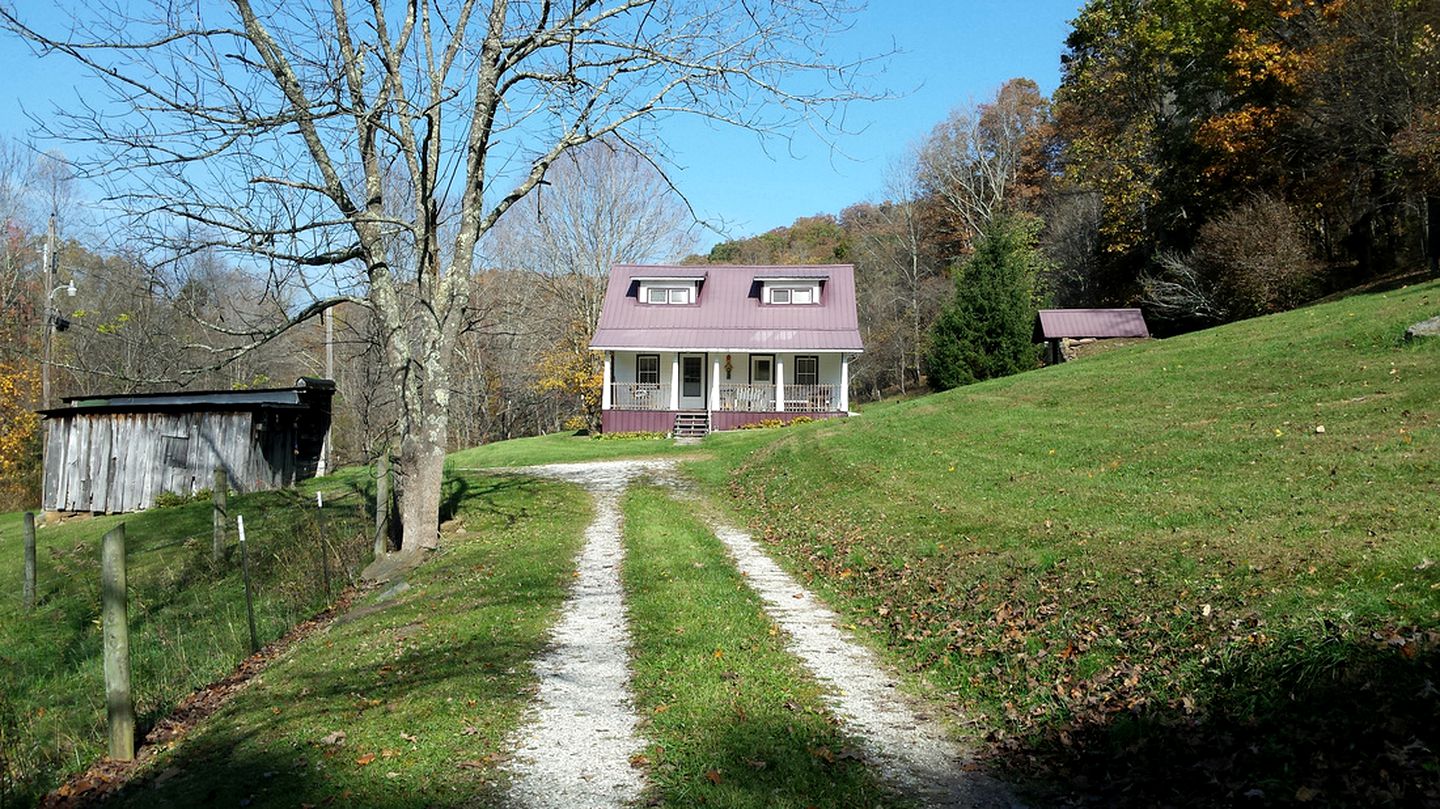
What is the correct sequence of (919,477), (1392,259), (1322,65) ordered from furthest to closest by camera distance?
1. (1392,259)
2. (1322,65)
3. (919,477)

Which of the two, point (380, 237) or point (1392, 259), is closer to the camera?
point (380, 237)

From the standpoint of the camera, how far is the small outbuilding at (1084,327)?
1458 inches

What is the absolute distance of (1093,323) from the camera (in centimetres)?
3781

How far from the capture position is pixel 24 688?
9766 millimetres

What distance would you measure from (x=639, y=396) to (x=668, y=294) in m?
4.82

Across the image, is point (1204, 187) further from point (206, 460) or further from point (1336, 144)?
point (206, 460)

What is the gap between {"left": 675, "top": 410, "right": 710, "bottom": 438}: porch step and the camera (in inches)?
1385

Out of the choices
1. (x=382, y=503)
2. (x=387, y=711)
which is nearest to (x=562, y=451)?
(x=382, y=503)

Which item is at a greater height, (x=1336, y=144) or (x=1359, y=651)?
(x=1336, y=144)

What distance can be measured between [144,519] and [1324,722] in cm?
2243

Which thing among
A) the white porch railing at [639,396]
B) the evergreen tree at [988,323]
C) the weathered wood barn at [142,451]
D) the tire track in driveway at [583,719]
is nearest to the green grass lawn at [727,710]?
the tire track in driveway at [583,719]

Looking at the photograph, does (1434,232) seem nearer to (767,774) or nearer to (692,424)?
(692,424)

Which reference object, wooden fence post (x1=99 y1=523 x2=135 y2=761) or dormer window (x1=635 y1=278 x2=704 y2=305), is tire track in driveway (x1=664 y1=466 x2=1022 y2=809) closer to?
wooden fence post (x1=99 y1=523 x2=135 y2=761)

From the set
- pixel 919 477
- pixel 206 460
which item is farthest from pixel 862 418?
pixel 206 460
